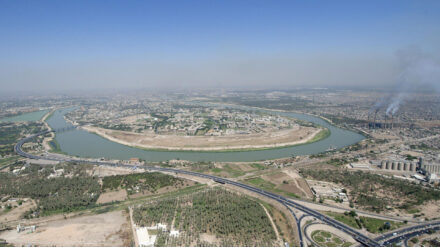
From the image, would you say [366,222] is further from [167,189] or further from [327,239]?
[167,189]

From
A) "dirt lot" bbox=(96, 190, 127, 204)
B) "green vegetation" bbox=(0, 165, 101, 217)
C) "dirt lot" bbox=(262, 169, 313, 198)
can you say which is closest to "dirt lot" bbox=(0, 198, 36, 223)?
"green vegetation" bbox=(0, 165, 101, 217)

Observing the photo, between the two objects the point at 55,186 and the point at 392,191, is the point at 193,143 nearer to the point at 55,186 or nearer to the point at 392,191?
the point at 55,186

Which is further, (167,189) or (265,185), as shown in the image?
(265,185)

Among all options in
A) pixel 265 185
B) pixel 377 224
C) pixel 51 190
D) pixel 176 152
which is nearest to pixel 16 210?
pixel 51 190

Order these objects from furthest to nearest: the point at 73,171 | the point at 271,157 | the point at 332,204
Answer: the point at 271,157, the point at 73,171, the point at 332,204

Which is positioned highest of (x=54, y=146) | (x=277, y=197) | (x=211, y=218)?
(x=54, y=146)

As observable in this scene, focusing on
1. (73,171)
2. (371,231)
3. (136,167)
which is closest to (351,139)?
(371,231)

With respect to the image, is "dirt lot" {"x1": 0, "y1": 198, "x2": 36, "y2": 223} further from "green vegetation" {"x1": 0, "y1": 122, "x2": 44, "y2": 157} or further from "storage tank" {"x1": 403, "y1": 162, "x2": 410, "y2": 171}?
"storage tank" {"x1": 403, "y1": 162, "x2": 410, "y2": 171}
